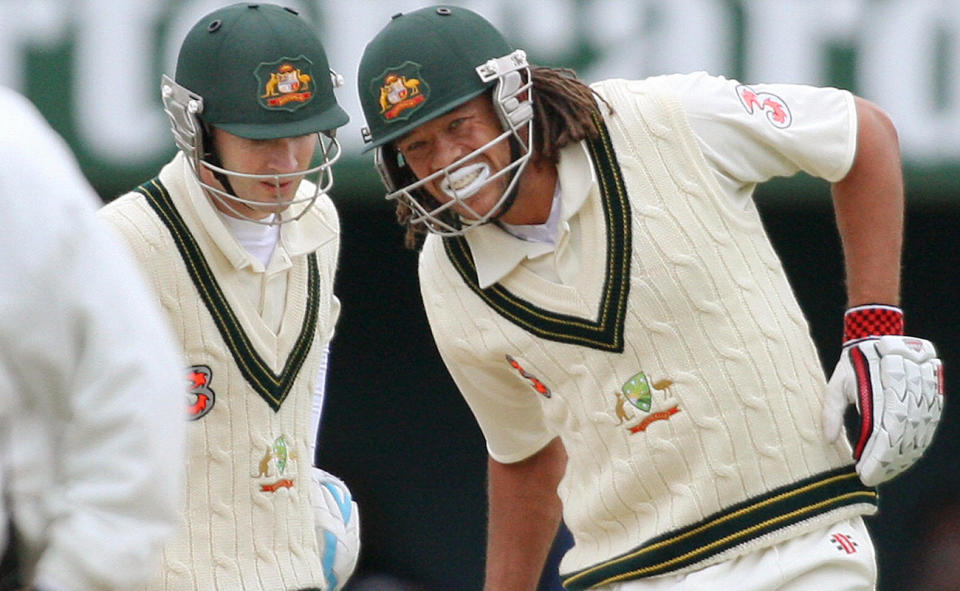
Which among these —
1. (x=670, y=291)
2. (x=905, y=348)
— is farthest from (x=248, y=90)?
(x=905, y=348)

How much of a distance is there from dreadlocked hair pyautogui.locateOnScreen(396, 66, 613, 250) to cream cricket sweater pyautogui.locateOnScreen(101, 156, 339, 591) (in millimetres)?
423

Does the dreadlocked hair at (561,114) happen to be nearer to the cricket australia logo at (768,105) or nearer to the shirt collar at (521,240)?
the shirt collar at (521,240)

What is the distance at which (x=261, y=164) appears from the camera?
339cm

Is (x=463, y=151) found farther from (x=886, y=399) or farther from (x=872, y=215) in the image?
(x=886, y=399)

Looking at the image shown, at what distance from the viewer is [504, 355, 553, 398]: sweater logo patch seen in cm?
338

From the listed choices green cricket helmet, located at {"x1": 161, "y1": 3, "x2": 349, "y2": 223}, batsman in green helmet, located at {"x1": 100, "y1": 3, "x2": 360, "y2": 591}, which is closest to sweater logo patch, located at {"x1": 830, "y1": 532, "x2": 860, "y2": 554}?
batsman in green helmet, located at {"x1": 100, "y1": 3, "x2": 360, "y2": 591}

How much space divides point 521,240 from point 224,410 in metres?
0.65

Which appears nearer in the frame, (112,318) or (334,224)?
(112,318)

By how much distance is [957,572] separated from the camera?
22.3 feet

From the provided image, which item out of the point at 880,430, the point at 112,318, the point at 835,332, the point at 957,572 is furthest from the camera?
the point at 835,332

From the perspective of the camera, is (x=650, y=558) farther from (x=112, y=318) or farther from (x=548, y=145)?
(x=112, y=318)

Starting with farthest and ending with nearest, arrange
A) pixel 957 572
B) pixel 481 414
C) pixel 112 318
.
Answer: pixel 957 572 < pixel 481 414 < pixel 112 318

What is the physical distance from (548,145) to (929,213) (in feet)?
13.9

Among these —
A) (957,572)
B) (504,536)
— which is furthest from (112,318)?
(957,572)
